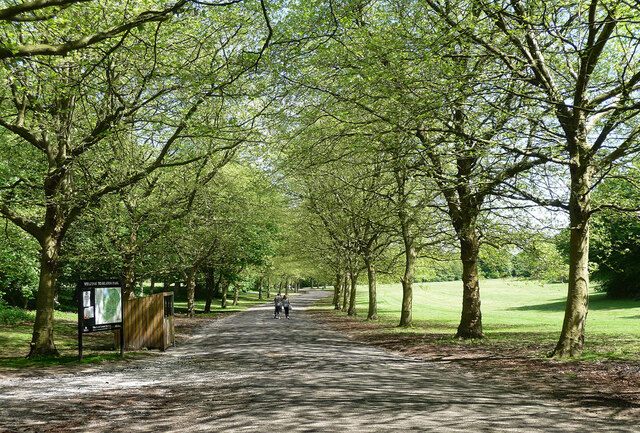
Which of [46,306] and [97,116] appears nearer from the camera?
[46,306]

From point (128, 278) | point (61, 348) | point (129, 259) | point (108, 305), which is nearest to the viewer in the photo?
point (108, 305)

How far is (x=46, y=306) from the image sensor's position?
46.6 feet

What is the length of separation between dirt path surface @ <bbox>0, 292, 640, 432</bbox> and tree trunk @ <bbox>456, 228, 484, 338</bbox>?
15.3 ft

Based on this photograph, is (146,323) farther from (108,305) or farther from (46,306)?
(46,306)

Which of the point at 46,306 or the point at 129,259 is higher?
the point at 129,259

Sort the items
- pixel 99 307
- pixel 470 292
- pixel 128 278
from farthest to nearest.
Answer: pixel 128 278, pixel 470 292, pixel 99 307

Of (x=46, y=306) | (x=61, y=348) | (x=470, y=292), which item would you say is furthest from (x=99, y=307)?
(x=470, y=292)

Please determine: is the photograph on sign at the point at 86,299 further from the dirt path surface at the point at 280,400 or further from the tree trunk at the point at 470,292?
the tree trunk at the point at 470,292

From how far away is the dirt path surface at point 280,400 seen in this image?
257 inches

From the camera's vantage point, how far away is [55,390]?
9469 mm

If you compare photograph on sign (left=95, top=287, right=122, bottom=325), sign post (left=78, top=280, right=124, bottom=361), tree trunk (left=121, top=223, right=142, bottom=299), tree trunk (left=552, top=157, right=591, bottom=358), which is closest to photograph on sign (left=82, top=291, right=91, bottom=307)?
sign post (left=78, top=280, right=124, bottom=361)

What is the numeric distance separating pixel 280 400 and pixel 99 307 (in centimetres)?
811

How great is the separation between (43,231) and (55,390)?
665 centimetres

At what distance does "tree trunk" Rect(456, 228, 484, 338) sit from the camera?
1697cm
